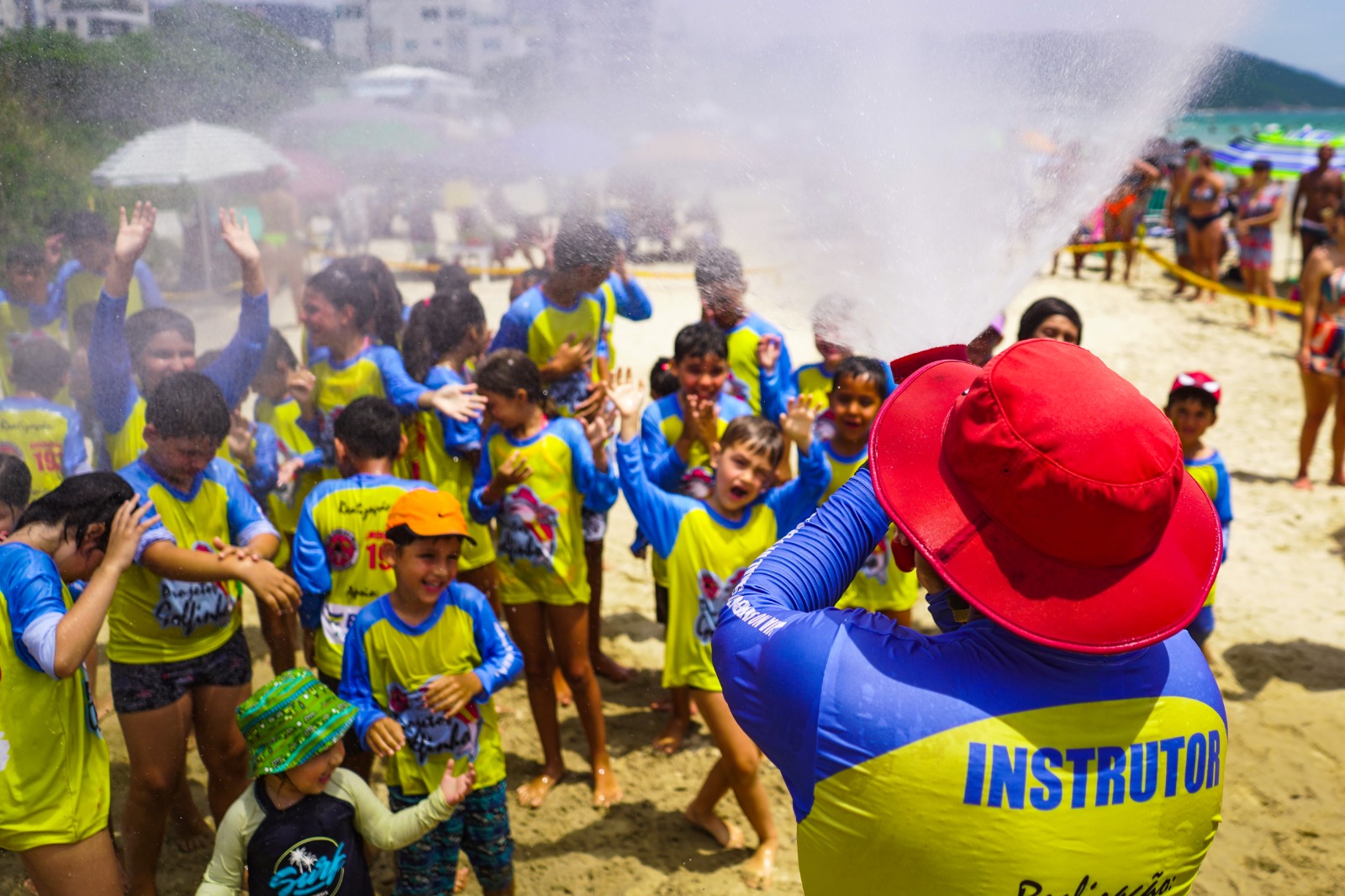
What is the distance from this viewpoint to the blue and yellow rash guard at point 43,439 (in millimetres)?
4402

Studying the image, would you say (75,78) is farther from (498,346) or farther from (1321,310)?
(1321,310)

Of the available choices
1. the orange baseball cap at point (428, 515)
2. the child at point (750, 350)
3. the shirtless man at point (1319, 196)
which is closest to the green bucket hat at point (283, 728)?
the orange baseball cap at point (428, 515)

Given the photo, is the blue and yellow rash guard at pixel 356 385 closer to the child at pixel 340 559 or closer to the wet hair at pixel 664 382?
the child at pixel 340 559

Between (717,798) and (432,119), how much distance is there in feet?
10.4

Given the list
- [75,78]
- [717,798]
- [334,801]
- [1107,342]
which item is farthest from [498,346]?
[1107,342]

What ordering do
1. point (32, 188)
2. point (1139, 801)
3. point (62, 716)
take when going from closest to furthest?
1. point (1139, 801)
2. point (62, 716)
3. point (32, 188)

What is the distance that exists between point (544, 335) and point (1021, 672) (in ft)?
13.6

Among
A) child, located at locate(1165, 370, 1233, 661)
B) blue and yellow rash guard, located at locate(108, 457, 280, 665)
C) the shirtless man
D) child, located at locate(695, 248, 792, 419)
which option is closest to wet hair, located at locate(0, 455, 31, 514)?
blue and yellow rash guard, located at locate(108, 457, 280, 665)

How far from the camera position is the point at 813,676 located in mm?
1503

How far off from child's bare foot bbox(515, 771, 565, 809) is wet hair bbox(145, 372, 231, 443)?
1.95 m

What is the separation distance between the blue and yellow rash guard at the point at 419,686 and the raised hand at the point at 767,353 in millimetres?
2672

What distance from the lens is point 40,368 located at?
4.85 meters

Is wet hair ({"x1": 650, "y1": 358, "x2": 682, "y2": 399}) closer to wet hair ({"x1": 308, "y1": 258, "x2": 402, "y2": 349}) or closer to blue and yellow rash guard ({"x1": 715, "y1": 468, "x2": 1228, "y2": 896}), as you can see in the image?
wet hair ({"x1": 308, "y1": 258, "x2": 402, "y2": 349})

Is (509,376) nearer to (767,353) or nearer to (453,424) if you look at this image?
(453,424)
